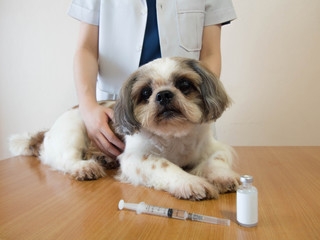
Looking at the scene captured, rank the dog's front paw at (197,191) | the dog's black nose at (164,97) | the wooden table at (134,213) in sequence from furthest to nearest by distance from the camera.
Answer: the dog's black nose at (164,97)
the dog's front paw at (197,191)
the wooden table at (134,213)

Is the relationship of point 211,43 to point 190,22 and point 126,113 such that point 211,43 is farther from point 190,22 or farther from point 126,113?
point 126,113

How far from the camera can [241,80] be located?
262cm

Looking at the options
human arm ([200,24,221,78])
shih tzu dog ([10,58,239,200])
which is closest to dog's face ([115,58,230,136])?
shih tzu dog ([10,58,239,200])

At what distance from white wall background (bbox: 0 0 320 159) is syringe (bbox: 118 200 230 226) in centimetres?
199

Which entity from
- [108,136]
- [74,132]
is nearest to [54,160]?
[74,132]

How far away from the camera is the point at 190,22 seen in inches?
71.6

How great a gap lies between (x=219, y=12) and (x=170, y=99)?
43.6 inches

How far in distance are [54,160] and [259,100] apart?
6.28 feet

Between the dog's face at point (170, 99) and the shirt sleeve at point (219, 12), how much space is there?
809 millimetres

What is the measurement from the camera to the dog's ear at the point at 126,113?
120cm

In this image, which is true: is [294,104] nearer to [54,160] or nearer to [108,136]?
[108,136]

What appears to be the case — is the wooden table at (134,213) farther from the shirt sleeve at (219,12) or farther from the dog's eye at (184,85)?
the shirt sleeve at (219,12)

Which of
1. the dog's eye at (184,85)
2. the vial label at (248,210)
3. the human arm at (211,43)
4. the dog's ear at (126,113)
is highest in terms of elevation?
the human arm at (211,43)

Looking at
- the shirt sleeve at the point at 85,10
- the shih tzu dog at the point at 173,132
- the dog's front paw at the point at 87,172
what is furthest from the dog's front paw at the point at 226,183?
the shirt sleeve at the point at 85,10
